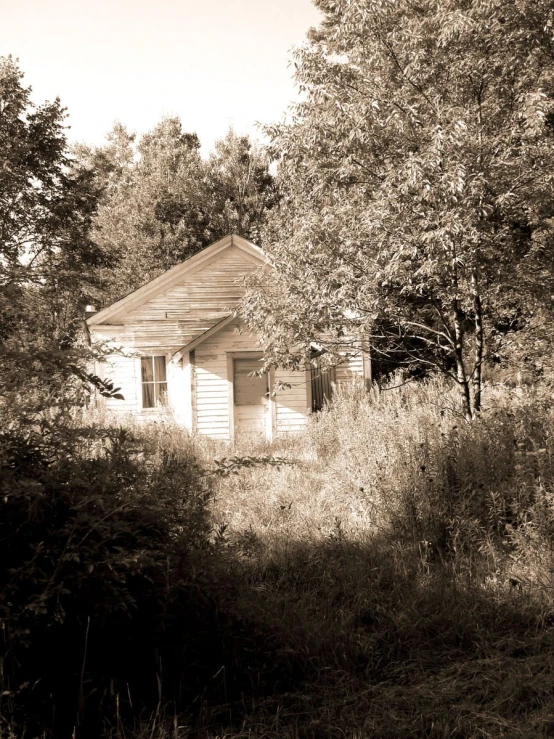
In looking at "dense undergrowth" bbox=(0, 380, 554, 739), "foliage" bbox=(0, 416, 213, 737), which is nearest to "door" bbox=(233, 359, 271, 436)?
"dense undergrowth" bbox=(0, 380, 554, 739)

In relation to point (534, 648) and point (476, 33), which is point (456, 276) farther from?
point (534, 648)

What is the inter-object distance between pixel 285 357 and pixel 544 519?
18.7 ft

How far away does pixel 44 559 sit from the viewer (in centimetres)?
333

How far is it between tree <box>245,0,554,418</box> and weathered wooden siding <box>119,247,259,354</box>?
10.7 meters

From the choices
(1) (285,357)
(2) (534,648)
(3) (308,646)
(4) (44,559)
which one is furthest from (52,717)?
(1) (285,357)

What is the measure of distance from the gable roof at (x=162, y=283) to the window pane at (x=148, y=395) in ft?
7.24

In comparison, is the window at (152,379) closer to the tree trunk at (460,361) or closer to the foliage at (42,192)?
the foliage at (42,192)

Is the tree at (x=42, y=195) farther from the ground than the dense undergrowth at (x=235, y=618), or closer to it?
farther from the ground

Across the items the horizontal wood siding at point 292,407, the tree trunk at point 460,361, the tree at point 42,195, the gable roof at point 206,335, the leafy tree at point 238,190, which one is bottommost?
the horizontal wood siding at point 292,407

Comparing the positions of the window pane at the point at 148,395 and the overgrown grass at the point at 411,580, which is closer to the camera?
the overgrown grass at the point at 411,580

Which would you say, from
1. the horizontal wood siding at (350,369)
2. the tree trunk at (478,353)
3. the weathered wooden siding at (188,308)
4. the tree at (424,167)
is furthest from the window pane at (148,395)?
the tree trunk at (478,353)

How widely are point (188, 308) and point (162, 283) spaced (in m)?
1.03

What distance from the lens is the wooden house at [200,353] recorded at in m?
17.4

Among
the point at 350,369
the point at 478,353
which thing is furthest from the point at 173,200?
the point at 478,353
